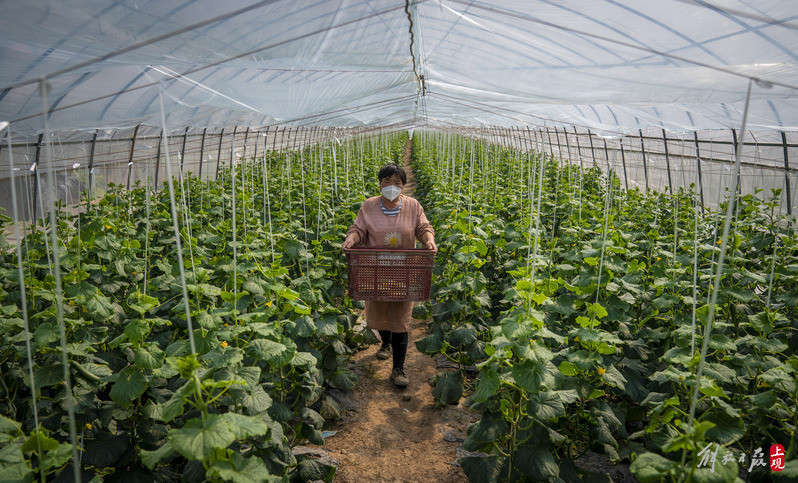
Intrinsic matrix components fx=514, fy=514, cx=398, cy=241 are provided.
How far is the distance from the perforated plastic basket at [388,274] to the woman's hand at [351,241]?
9 cm

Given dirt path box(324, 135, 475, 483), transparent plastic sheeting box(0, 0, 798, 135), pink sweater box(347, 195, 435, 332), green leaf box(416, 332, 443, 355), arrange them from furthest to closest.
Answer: pink sweater box(347, 195, 435, 332)
green leaf box(416, 332, 443, 355)
dirt path box(324, 135, 475, 483)
transparent plastic sheeting box(0, 0, 798, 135)

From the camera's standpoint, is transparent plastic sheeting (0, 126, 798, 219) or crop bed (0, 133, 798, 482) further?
transparent plastic sheeting (0, 126, 798, 219)

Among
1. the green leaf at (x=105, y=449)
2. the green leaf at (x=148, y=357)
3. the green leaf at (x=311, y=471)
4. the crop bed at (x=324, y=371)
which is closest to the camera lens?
the crop bed at (x=324, y=371)

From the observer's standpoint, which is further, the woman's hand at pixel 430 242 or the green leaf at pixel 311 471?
the woman's hand at pixel 430 242

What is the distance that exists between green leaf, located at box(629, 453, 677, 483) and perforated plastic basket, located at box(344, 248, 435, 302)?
7.17 feet

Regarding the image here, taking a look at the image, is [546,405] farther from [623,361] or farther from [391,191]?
[391,191]

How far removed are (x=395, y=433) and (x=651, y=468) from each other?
2.31m

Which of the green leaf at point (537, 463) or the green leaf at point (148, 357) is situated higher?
the green leaf at point (148, 357)

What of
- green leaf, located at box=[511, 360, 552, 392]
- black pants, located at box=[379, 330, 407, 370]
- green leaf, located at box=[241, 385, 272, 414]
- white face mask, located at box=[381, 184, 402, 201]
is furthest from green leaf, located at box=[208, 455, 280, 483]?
white face mask, located at box=[381, 184, 402, 201]

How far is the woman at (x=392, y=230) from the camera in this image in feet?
14.3

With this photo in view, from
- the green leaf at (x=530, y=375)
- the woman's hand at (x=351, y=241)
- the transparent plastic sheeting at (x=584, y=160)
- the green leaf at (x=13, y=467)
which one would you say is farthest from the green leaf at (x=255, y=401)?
the transparent plastic sheeting at (x=584, y=160)

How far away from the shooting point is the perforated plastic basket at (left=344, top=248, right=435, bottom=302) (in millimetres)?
3961

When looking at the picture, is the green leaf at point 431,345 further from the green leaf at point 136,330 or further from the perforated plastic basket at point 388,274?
the green leaf at point 136,330

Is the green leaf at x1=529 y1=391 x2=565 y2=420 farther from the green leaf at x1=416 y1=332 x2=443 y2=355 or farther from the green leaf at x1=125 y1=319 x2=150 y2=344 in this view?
the green leaf at x1=125 y1=319 x2=150 y2=344
